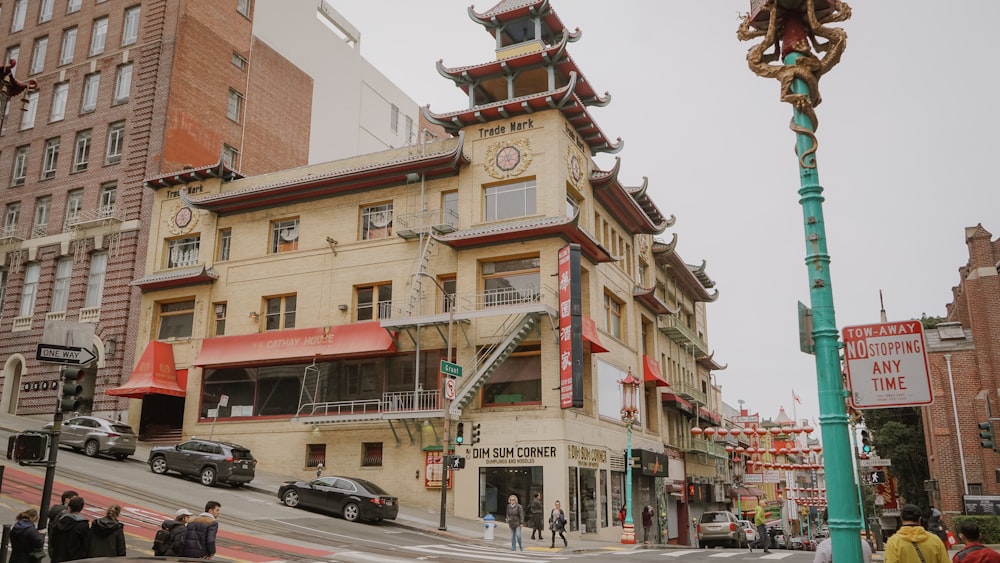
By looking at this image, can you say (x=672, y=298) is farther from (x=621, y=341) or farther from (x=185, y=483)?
(x=185, y=483)

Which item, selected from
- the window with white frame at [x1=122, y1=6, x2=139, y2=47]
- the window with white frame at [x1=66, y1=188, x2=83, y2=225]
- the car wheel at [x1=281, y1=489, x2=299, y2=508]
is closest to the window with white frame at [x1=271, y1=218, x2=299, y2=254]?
the window with white frame at [x1=66, y1=188, x2=83, y2=225]

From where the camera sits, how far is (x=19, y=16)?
5328 centimetres

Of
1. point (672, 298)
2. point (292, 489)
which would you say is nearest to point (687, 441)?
point (672, 298)

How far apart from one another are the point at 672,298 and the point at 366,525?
34158mm

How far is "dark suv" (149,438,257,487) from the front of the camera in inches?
1128

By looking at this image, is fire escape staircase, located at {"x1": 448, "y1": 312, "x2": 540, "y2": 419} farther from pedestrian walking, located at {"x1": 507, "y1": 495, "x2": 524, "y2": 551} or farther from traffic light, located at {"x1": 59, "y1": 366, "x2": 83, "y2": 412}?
traffic light, located at {"x1": 59, "y1": 366, "x2": 83, "y2": 412}

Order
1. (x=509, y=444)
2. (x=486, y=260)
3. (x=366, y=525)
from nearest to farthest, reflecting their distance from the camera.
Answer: (x=366, y=525), (x=509, y=444), (x=486, y=260)

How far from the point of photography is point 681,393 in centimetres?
5050

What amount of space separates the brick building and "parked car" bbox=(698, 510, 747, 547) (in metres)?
15.2

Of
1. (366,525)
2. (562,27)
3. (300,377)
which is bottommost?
(366,525)

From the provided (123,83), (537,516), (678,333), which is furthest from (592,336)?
(123,83)

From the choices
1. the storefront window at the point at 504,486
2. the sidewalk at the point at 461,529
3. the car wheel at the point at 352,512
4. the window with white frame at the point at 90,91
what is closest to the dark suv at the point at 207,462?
the sidewalk at the point at 461,529

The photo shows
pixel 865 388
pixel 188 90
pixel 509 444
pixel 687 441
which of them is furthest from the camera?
pixel 687 441

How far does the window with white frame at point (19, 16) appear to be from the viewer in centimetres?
5284
